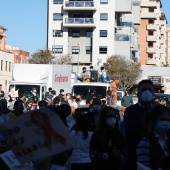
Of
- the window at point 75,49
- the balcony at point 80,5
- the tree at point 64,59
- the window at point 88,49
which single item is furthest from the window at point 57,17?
the tree at point 64,59

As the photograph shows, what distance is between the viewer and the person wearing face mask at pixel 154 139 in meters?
7.08

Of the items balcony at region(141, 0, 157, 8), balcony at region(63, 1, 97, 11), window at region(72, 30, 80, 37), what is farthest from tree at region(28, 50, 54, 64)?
balcony at region(141, 0, 157, 8)

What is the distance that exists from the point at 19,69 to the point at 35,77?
1003 mm

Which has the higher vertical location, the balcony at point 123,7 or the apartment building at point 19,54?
the balcony at point 123,7

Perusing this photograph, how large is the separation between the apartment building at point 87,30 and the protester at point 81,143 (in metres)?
71.4

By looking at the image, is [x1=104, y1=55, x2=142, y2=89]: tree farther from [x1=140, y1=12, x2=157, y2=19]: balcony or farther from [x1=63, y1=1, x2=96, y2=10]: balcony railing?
[x1=140, y1=12, x2=157, y2=19]: balcony

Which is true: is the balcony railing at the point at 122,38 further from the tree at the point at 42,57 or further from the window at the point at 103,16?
the tree at the point at 42,57

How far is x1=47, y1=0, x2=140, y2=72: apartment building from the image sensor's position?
3292 inches

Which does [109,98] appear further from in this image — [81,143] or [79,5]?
[79,5]

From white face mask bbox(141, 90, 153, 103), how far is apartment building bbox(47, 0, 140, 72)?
74.5m

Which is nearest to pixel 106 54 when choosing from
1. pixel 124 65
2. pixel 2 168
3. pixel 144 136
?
pixel 124 65

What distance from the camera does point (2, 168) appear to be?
42.0 feet

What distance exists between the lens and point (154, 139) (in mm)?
7109

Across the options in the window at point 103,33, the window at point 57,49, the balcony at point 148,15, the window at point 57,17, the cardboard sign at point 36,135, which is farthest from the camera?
the balcony at point 148,15
